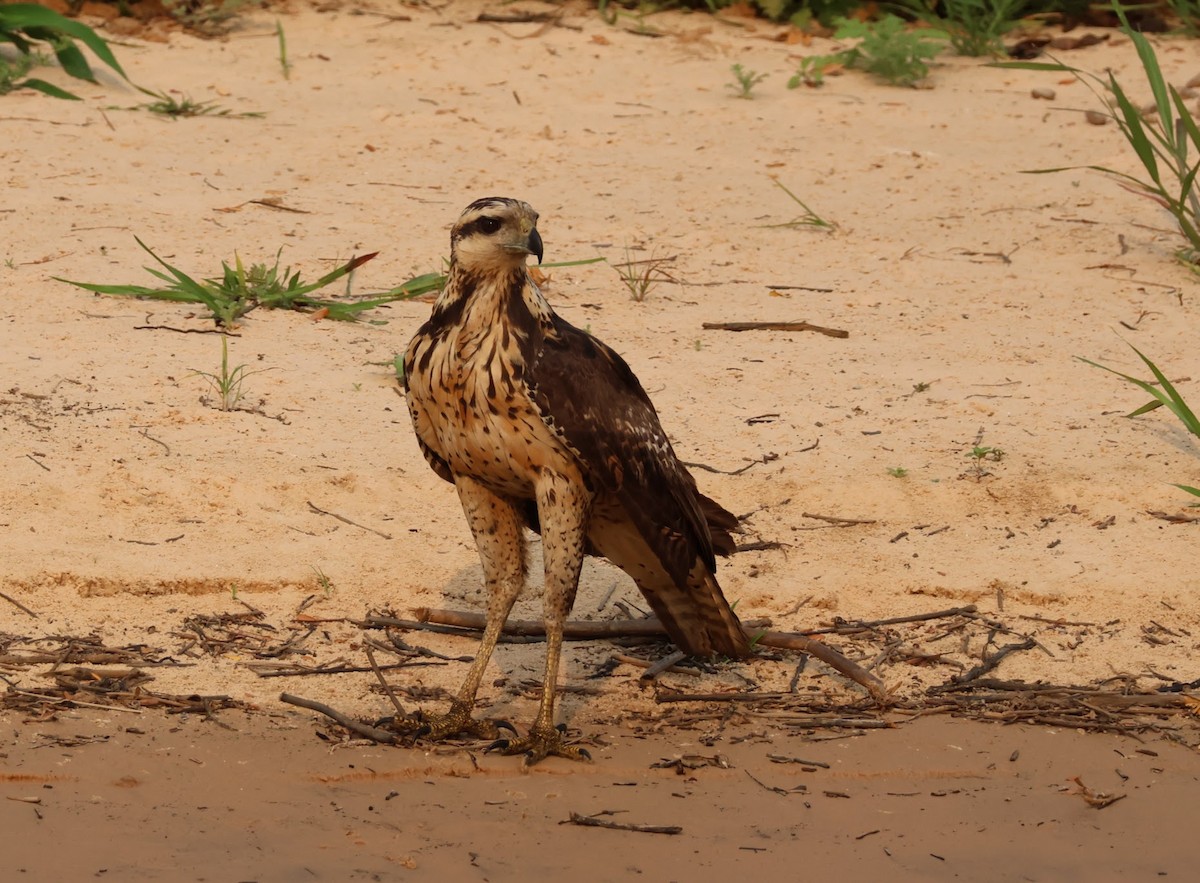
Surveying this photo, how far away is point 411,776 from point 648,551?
3.04ft

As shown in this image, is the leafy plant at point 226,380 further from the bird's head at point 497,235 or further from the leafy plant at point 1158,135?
the leafy plant at point 1158,135

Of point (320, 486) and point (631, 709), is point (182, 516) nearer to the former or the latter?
point (320, 486)

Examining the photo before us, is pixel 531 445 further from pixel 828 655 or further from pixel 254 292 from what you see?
pixel 254 292

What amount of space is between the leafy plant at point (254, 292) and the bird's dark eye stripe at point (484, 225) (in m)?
2.63

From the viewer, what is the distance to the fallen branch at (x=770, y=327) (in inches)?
296

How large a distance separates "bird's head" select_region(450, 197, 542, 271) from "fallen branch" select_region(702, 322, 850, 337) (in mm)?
3123

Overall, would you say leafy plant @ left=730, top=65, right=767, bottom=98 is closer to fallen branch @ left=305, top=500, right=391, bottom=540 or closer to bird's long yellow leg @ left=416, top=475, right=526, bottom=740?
fallen branch @ left=305, top=500, right=391, bottom=540

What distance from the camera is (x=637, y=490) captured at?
15.3 ft

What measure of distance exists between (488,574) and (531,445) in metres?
0.57

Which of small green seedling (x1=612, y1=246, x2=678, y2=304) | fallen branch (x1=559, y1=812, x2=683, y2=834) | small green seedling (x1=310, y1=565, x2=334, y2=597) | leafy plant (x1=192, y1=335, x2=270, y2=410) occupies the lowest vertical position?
small green seedling (x1=310, y1=565, x2=334, y2=597)

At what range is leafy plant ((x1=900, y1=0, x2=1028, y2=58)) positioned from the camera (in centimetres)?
1075

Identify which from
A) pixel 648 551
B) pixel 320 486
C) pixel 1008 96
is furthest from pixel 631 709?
pixel 1008 96

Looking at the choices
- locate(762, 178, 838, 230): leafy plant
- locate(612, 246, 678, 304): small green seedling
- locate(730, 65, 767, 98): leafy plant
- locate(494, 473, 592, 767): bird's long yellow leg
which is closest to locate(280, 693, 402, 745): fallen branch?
locate(494, 473, 592, 767): bird's long yellow leg

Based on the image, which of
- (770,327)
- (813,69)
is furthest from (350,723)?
(813,69)
